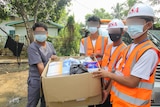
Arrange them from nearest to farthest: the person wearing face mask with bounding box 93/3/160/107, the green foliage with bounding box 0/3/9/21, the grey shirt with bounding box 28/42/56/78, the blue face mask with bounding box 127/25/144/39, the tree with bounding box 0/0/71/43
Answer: the person wearing face mask with bounding box 93/3/160/107 → the blue face mask with bounding box 127/25/144/39 → the grey shirt with bounding box 28/42/56/78 → the tree with bounding box 0/0/71/43 → the green foliage with bounding box 0/3/9/21

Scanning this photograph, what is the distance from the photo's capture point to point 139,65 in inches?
72.1

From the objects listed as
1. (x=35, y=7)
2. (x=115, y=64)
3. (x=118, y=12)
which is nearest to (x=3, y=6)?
(x=35, y=7)

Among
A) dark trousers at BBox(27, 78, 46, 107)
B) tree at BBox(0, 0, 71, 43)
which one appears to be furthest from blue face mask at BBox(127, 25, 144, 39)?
tree at BBox(0, 0, 71, 43)

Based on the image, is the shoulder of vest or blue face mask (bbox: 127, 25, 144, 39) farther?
blue face mask (bbox: 127, 25, 144, 39)

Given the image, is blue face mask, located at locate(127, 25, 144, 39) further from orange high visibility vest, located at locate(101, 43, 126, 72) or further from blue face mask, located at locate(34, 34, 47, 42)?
blue face mask, located at locate(34, 34, 47, 42)

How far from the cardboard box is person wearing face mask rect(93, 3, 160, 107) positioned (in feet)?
0.92

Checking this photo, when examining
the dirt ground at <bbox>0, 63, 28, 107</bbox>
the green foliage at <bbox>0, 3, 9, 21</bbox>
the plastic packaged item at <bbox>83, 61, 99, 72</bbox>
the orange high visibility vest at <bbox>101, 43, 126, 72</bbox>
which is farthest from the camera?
the green foliage at <bbox>0, 3, 9, 21</bbox>

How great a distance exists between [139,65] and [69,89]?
2.43ft

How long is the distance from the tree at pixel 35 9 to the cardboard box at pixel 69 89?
26.5 ft

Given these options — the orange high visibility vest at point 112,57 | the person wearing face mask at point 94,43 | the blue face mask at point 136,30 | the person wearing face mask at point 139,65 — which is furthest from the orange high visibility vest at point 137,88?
the person wearing face mask at point 94,43

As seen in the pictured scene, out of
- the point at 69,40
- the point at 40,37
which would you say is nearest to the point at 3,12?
the point at 69,40

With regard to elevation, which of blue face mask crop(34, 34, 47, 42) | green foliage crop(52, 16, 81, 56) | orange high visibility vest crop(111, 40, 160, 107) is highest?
blue face mask crop(34, 34, 47, 42)

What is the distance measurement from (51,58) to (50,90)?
3.63 ft

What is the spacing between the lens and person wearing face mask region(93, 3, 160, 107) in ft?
5.99
